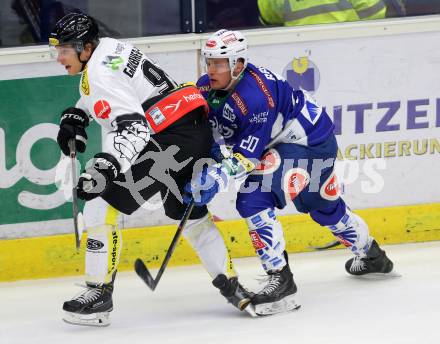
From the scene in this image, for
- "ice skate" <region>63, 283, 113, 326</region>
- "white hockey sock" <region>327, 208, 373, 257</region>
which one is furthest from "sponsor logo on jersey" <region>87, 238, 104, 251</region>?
"white hockey sock" <region>327, 208, 373, 257</region>

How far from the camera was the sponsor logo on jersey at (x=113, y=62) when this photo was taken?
4723 mm

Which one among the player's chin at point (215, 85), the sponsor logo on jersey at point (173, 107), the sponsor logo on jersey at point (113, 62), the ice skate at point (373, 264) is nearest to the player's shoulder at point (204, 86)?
the player's chin at point (215, 85)

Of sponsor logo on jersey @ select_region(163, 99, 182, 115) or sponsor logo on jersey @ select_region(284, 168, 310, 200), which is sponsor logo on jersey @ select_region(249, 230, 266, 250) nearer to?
sponsor logo on jersey @ select_region(284, 168, 310, 200)

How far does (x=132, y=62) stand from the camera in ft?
15.7

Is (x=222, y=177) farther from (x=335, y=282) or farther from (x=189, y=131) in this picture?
(x=335, y=282)

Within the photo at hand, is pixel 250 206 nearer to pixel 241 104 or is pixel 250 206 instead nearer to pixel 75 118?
pixel 241 104

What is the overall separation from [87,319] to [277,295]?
0.81 meters

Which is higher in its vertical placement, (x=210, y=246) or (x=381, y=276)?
(x=210, y=246)

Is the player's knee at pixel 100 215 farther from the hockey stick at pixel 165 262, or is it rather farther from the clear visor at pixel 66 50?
the clear visor at pixel 66 50

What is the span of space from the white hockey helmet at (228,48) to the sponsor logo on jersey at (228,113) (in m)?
0.13

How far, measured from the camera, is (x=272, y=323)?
494 cm

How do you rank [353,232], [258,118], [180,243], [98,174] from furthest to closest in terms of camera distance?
[180,243] → [353,232] → [258,118] → [98,174]

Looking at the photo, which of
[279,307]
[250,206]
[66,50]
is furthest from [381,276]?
[66,50]

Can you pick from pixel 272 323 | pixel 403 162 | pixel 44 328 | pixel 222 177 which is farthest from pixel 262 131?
pixel 403 162
